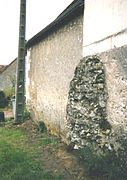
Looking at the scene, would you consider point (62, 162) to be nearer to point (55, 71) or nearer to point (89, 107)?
point (89, 107)

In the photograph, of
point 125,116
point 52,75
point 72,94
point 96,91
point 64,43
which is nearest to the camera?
point 125,116

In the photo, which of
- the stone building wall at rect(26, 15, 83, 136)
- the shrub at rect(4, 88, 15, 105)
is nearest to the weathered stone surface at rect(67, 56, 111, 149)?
the stone building wall at rect(26, 15, 83, 136)

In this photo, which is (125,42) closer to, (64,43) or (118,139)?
(118,139)

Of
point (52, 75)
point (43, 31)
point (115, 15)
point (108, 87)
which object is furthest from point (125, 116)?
point (43, 31)

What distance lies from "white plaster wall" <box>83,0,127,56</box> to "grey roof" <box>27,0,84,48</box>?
687mm

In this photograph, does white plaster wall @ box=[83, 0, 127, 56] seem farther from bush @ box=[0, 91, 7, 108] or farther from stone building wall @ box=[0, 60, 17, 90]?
stone building wall @ box=[0, 60, 17, 90]

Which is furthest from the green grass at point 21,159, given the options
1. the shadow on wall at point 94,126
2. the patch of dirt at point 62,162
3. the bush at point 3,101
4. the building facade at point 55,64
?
the bush at point 3,101

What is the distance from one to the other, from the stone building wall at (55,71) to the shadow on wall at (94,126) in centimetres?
156

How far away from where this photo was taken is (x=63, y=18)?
8688 mm

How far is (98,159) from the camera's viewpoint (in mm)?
5680

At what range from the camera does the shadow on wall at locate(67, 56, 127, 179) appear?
205 inches

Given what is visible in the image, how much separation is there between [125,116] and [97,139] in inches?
34.0

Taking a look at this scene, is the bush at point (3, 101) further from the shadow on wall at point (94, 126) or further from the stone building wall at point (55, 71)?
the shadow on wall at point (94, 126)

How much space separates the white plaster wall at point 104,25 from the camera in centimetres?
561
